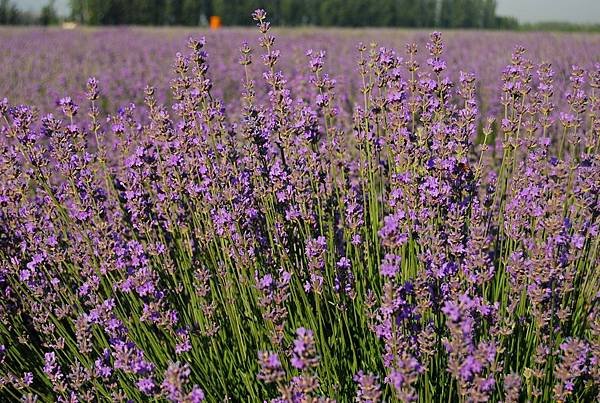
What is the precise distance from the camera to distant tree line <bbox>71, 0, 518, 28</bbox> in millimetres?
39969

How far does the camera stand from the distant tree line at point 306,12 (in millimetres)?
39969

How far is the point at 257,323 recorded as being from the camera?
2113mm

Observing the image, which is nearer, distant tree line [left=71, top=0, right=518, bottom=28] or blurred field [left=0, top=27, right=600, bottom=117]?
blurred field [left=0, top=27, right=600, bottom=117]

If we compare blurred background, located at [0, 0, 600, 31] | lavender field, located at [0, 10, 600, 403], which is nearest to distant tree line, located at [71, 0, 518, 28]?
blurred background, located at [0, 0, 600, 31]

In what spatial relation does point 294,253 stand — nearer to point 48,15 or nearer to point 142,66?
point 142,66

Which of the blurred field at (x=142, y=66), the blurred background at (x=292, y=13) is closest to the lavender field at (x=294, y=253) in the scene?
the blurred field at (x=142, y=66)

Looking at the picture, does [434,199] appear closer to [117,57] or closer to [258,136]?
[258,136]

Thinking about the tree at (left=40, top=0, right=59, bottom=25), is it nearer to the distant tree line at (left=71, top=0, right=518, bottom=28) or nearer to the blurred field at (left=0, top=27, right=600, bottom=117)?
the distant tree line at (left=71, top=0, right=518, bottom=28)

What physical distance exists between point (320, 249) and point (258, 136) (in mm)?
592

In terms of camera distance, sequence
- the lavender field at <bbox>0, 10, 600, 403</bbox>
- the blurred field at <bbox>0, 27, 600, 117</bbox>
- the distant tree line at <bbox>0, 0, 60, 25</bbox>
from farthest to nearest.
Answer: the distant tree line at <bbox>0, 0, 60, 25</bbox> < the blurred field at <bbox>0, 27, 600, 117</bbox> < the lavender field at <bbox>0, 10, 600, 403</bbox>

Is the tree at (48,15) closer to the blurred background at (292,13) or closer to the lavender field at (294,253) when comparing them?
the blurred background at (292,13)

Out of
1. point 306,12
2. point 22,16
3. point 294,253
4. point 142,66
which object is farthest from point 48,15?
point 294,253

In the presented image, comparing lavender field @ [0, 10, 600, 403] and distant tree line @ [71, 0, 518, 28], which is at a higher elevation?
distant tree line @ [71, 0, 518, 28]

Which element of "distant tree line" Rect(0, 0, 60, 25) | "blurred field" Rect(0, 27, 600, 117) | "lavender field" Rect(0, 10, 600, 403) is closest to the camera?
"lavender field" Rect(0, 10, 600, 403)
